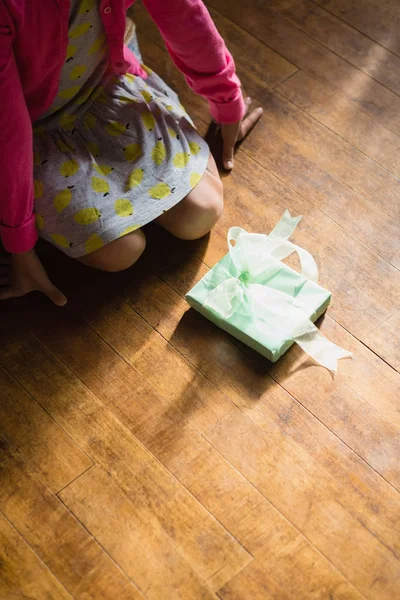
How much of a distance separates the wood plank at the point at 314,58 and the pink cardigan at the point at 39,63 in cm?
35

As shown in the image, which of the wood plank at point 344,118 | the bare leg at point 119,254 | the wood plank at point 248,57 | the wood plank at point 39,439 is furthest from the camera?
the wood plank at point 248,57

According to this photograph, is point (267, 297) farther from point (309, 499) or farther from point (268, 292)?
point (309, 499)

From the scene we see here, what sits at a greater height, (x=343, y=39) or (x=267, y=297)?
(x=343, y=39)

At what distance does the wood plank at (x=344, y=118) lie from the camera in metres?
1.44

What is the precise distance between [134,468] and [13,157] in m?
0.51

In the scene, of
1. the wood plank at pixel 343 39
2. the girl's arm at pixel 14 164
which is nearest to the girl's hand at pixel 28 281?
the girl's arm at pixel 14 164

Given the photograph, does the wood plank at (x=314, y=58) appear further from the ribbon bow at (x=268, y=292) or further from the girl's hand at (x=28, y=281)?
the girl's hand at (x=28, y=281)

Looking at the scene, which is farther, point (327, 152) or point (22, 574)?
point (327, 152)

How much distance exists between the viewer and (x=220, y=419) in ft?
3.76

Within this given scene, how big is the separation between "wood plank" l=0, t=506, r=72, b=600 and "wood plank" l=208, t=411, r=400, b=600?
32 cm

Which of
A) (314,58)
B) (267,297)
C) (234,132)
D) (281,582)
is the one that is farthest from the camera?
(314,58)

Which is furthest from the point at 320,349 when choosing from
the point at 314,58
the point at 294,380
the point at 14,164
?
the point at 314,58

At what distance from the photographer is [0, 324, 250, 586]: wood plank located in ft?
3.39

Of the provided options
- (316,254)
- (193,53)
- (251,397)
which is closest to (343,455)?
(251,397)
